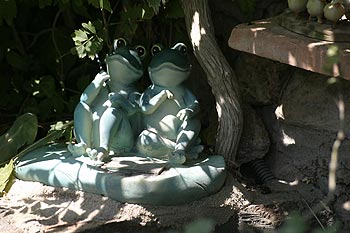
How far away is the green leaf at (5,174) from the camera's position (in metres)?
2.11

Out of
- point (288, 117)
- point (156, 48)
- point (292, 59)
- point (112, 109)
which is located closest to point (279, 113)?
point (288, 117)

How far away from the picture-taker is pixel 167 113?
2119 mm

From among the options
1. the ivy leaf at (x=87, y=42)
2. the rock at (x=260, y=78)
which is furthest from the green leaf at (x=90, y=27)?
the rock at (x=260, y=78)

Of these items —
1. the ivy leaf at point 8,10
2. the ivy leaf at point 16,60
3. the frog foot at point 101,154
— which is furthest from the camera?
the ivy leaf at point 16,60

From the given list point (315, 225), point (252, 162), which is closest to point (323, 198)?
point (315, 225)

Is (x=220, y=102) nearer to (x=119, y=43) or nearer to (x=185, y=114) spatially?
(x=185, y=114)

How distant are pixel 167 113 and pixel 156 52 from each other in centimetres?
21

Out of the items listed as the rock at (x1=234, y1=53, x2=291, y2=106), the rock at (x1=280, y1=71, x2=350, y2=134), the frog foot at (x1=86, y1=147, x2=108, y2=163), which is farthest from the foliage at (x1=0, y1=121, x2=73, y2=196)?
the rock at (x1=280, y1=71, x2=350, y2=134)

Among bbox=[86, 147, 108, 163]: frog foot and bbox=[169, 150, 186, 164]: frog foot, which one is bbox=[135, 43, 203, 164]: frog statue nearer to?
bbox=[169, 150, 186, 164]: frog foot

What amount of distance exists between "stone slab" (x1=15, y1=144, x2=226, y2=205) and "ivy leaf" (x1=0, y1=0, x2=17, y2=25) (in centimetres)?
62

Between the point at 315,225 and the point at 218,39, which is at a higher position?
the point at 218,39

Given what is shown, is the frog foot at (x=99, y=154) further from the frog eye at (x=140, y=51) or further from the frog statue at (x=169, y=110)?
the frog eye at (x=140, y=51)

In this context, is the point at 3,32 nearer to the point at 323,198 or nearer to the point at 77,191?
the point at 77,191

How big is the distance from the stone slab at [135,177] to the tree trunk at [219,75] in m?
0.10
